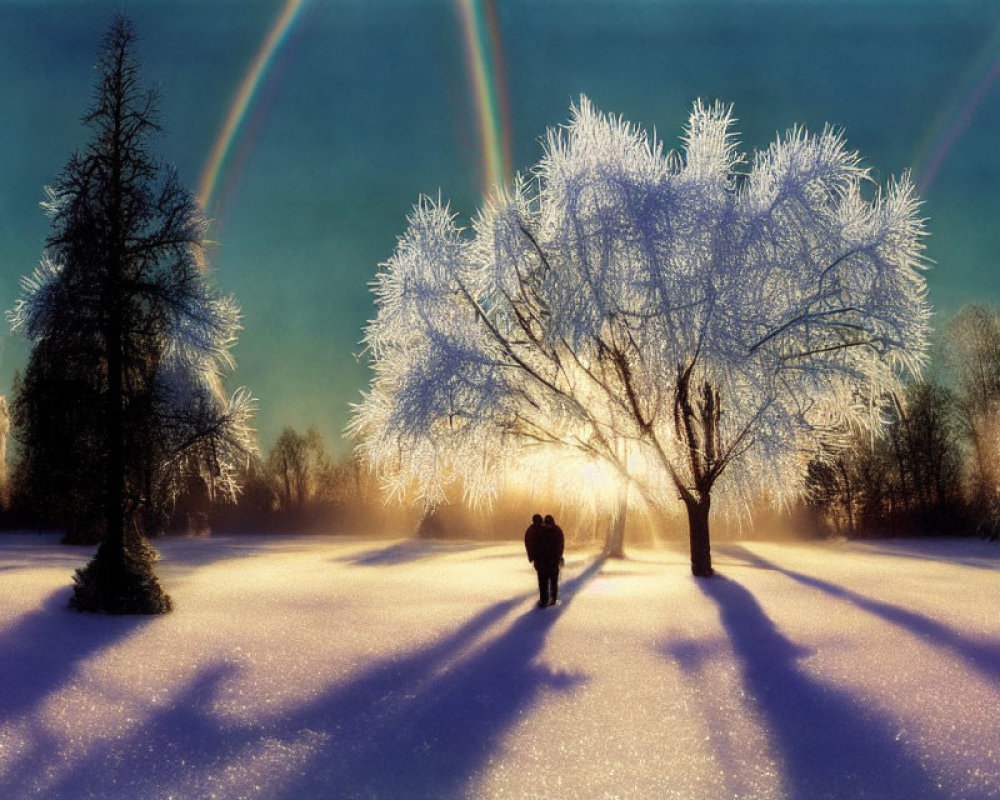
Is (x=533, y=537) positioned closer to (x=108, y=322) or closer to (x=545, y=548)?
(x=545, y=548)

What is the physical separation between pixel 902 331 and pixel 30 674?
14.7 m

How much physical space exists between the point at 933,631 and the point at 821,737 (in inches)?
180

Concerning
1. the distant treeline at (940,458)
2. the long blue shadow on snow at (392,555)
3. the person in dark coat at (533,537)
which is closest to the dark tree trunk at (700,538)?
the person in dark coat at (533,537)

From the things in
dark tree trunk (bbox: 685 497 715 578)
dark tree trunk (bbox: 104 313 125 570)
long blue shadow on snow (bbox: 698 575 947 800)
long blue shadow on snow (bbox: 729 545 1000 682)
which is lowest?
long blue shadow on snow (bbox: 698 575 947 800)

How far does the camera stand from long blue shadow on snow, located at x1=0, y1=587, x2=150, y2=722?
7.80 meters

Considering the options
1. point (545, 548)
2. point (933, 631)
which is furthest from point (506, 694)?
point (933, 631)

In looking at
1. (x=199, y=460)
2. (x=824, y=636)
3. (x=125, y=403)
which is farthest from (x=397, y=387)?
(x=824, y=636)

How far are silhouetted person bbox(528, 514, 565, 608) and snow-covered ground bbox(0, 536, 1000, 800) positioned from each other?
452 millimetres

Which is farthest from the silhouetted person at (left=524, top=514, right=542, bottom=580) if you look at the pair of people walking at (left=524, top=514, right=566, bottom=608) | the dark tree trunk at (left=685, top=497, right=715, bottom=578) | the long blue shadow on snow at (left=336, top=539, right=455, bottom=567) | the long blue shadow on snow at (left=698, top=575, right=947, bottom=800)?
the long blue shadow on snow at (left=336, top=539, right=455, bottom=567)

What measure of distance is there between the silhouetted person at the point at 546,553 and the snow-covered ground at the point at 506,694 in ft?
1.48

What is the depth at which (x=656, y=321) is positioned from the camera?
13008mm

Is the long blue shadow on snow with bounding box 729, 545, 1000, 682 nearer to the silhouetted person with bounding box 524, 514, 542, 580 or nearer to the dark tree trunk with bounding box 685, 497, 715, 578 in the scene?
the dark tree trunk with bounding box 685, 497, 715, 578

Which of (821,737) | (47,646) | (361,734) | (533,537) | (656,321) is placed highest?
(656,321)

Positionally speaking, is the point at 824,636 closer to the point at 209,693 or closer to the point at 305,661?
the point at 305,661
